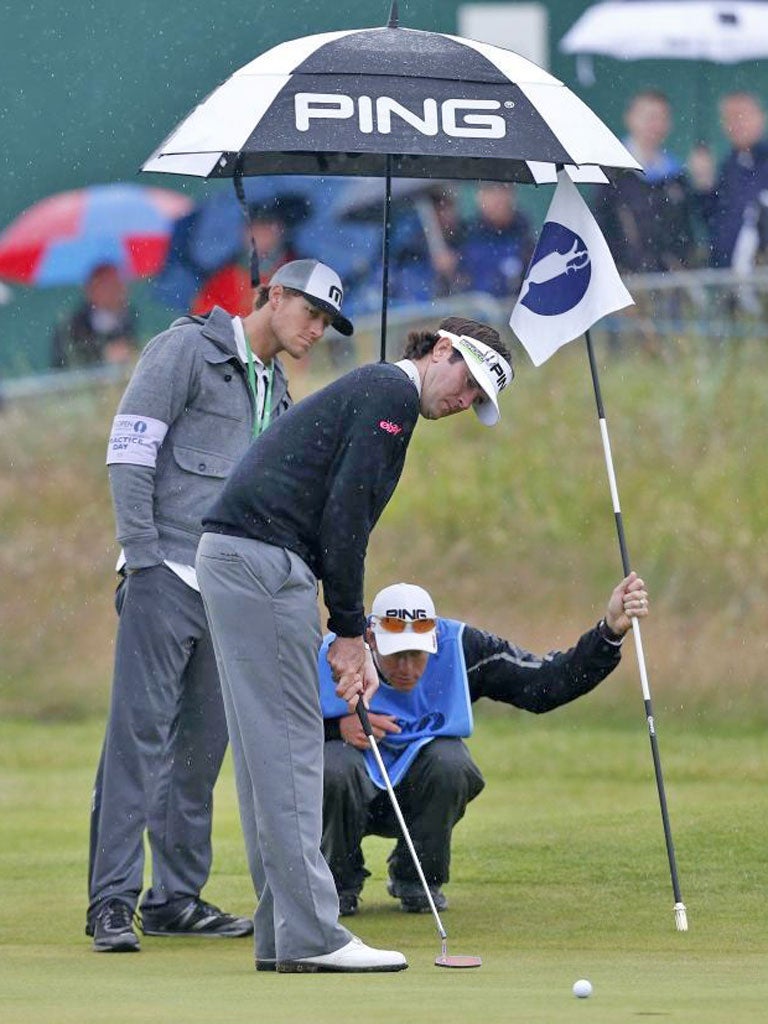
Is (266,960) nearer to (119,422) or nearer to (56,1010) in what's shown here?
(56,1010)

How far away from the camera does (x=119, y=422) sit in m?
7.51

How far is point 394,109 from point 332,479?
4.91ft

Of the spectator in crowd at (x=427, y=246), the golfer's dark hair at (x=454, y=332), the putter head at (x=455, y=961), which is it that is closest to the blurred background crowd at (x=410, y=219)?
the spectator in crowd at (x=427, y=246)

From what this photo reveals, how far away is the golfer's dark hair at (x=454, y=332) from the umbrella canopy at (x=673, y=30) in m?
8.10

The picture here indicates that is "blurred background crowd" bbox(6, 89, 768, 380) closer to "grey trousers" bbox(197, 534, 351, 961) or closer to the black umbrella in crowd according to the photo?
the black umbrella in crowd

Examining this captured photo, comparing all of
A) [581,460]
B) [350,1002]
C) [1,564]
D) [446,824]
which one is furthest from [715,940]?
[1,564]

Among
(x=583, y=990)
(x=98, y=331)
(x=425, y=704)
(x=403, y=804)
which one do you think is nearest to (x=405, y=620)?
(x=425, y=704)

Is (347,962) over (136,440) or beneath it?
beneath

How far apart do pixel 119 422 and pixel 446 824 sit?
5.30 ft

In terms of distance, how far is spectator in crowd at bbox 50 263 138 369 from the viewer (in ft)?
48.8

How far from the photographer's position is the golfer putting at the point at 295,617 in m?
6.47

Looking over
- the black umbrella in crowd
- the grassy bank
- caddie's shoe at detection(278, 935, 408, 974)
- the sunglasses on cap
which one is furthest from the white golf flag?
the grassy bank

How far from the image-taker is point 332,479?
21.3ft

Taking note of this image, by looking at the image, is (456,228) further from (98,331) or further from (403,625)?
(403,625)
